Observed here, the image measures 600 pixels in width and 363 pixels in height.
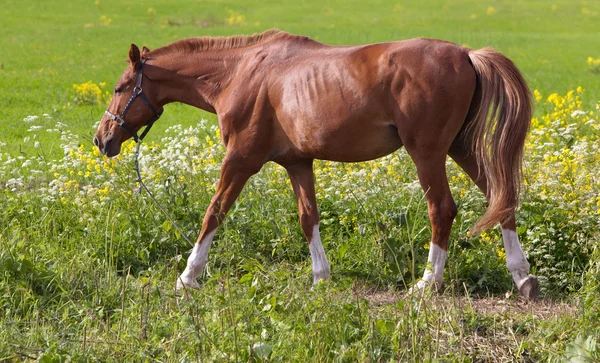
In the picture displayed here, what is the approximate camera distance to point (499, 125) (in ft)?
18.6

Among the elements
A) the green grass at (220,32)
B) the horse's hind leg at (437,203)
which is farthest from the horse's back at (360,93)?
the green grass at (220,32)

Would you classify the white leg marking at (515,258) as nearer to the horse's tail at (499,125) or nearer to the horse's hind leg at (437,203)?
the horse's tail at (499,125)

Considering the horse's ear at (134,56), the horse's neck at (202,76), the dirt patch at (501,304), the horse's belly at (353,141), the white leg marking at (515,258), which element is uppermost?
the horse's ear at (134,56)

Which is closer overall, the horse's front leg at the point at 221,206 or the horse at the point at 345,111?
the horse at the point at 345,111

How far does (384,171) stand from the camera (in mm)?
7797

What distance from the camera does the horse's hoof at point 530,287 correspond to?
230 inches

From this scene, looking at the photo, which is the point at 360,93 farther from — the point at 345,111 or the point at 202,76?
the point at 202,76

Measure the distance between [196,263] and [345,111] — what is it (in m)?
1.54

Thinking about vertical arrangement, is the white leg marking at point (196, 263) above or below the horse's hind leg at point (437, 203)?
below

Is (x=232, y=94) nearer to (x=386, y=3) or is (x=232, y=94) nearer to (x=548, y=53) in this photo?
(x=548, y=53)

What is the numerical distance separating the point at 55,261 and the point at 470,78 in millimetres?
3229

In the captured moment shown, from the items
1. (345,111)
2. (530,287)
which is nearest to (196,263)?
(345,111)

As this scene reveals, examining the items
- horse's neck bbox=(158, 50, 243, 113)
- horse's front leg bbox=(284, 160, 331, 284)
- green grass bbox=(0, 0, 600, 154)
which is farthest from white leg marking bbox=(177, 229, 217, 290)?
green grass bbox=(0, 0, 600, 154)

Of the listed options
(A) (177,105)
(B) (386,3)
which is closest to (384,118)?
(A) (177,105)
